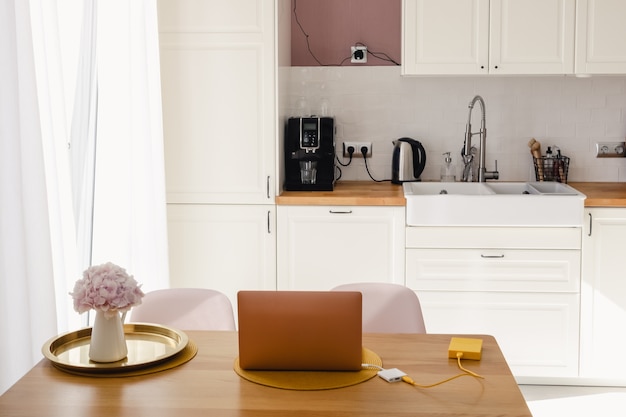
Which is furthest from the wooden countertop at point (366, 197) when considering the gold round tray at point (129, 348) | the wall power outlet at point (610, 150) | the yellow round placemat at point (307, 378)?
the yellow round placemat at point (307, 378)

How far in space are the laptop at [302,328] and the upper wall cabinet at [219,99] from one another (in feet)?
6.42

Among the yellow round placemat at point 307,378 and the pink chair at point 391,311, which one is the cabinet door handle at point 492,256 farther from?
the yellow round placemat at point 307,378

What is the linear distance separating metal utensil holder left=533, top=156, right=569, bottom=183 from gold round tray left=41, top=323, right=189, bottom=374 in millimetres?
2687

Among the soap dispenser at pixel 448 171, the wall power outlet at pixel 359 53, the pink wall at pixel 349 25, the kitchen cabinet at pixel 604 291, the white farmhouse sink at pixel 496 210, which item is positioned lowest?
the kitchen cabinet at pixel 604 291

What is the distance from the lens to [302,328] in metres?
1.95

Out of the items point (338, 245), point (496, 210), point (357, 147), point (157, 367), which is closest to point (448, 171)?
point (357, 147)

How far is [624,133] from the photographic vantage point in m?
4.41

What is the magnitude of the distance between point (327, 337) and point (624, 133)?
9.95 feet

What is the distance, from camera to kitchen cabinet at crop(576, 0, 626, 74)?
3963mm

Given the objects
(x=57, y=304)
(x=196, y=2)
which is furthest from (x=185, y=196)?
(x=57, y=304)

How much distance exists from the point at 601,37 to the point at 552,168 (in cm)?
73

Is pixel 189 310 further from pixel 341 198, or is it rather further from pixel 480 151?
pixel 480 151

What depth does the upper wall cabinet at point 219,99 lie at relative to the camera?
3836 millimetres

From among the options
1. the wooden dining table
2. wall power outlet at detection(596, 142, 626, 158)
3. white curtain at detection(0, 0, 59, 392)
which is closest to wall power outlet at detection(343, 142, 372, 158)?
wall power outlet at detection(596, 142, 626, 158)
